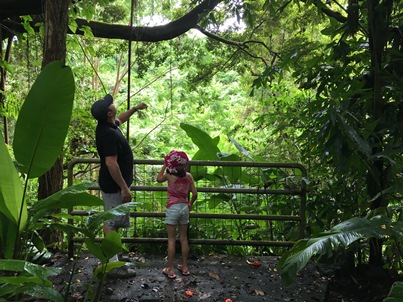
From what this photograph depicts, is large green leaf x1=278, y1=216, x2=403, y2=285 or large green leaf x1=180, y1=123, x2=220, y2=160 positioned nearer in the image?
large green leaf x1=278, y1=216, x2=403, y2=285

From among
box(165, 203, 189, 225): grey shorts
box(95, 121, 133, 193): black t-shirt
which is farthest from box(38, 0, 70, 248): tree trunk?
box(165, 203, 189, 225): grey shorts

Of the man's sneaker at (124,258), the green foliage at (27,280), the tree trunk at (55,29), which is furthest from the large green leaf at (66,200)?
the tree trunk at (55,29)

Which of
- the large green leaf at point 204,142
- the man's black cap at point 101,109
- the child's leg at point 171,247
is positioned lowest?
the child's leg at point 171,247

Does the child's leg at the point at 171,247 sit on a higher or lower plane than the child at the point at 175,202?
lower

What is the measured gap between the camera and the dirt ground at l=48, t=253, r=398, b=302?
133 inches

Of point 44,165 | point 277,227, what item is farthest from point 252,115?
point 44,165

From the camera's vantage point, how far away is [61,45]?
3.85 m

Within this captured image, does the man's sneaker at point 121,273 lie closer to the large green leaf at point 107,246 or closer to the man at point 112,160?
the man at point 112,160

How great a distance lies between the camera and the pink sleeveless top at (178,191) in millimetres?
3727

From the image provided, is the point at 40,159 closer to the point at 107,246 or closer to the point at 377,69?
the point at 107,246

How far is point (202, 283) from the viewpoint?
367cm

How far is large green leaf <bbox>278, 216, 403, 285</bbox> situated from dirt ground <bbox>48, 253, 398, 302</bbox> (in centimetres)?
140

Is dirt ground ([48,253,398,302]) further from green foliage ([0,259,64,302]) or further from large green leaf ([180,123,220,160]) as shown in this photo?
large green leaf ([180,123,220,160])

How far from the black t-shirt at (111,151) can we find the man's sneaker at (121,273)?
74 cm
